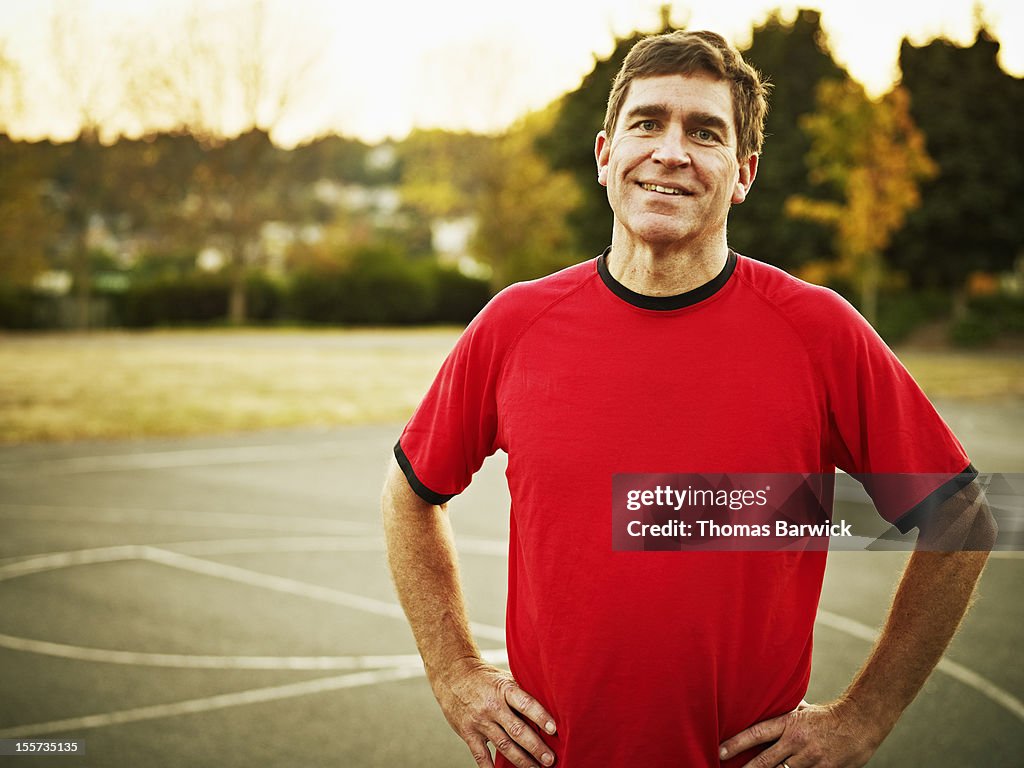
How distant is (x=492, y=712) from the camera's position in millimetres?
2270

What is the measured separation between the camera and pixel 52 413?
55.5 feet

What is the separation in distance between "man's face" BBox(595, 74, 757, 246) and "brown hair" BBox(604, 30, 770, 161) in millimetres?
23

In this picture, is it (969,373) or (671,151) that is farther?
(969,373)

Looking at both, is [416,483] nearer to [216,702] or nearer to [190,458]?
[216,702]

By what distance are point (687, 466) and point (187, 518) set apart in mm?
8378

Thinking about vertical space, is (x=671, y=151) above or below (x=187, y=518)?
above

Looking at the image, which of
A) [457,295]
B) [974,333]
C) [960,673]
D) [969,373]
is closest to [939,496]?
[960,673]

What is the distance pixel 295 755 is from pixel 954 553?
3591mm

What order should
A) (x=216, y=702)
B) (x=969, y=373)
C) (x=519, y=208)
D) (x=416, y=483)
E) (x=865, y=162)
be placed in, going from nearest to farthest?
(x=416, y=483) < (x=216, y=702) < (x=969, y=373) < (x=865, y=162) < (x=519, y=208)

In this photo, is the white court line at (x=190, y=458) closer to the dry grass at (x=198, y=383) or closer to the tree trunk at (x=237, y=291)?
the dry grass at (x=198, y=383)

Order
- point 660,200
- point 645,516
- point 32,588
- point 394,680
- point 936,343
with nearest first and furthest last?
point 645,516 → point 660,200 → point 394,680 → point 32,588 → point 936,343

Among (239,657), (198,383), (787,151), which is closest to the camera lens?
(239,657)

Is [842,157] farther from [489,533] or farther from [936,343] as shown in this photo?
[489,533]

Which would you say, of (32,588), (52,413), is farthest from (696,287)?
(52,413)
